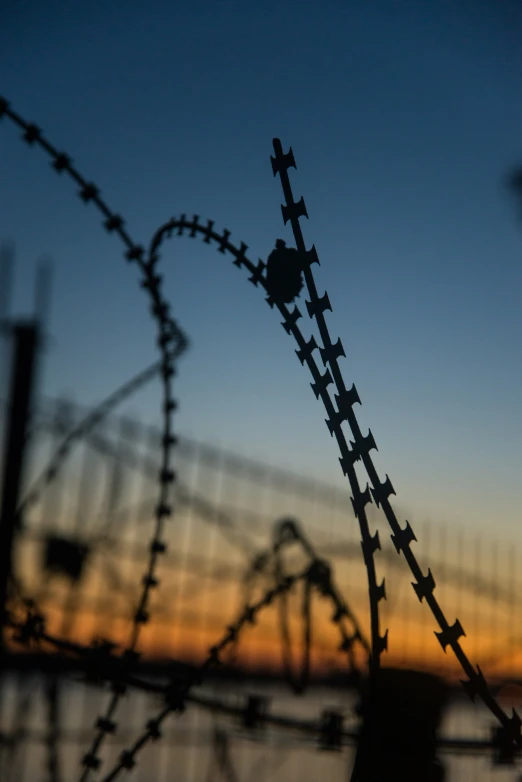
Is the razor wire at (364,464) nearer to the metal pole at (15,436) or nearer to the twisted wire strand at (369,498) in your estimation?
the twisted wire strand at (369,498)

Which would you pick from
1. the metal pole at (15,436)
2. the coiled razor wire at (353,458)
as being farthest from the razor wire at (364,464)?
the metal pole at (15,436)

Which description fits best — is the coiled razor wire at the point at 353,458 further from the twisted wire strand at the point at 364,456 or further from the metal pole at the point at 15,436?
the metal pole at the point at 15,436

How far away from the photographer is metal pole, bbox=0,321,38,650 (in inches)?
110

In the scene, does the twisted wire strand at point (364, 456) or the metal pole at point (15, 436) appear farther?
the twisted wire strand at point (364, 456)

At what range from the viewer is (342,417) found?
12.4ft

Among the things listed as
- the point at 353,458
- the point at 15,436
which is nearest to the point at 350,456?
the point at 353,458

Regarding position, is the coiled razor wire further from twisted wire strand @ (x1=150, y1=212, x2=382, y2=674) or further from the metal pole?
the metal pole

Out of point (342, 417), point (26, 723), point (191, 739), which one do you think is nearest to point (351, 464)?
point (342, 417)

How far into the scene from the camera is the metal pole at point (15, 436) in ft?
9.18

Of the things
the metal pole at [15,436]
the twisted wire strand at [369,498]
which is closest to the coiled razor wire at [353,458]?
the twisted wire strand at [369,498]

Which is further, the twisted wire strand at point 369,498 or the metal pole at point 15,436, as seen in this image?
the twisted wire strand at point 369,498

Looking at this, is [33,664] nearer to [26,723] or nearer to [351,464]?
[26,723]

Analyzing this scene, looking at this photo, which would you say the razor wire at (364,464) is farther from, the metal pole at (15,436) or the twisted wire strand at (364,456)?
the metal pole at (15,436)

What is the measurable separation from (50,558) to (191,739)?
177cm
